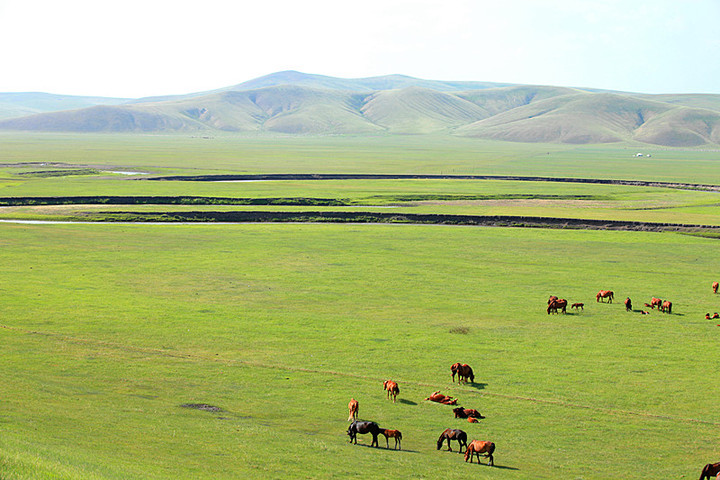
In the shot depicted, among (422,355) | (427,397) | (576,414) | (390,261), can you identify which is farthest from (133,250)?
(576,414)

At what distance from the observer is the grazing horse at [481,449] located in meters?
18.8

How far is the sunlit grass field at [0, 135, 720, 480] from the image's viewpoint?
752 inches

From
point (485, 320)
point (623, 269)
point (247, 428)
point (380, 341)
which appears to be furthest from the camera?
point (623, 269)

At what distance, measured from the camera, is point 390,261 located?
50875 millimetres

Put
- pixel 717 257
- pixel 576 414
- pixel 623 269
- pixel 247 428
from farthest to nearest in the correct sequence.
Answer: pixel 717 257 < pixel 623 269 < pixel 576 414 < pixel 247 428

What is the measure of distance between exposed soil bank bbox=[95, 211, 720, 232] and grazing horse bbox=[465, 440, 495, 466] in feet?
174

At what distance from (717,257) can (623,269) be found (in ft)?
31.1

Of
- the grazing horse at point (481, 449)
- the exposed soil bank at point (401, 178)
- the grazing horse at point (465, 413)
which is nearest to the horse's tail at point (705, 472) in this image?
the grazing horse at point (481, 449)

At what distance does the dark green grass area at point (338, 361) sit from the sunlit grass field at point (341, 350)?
10cm

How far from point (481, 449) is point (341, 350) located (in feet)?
36.3

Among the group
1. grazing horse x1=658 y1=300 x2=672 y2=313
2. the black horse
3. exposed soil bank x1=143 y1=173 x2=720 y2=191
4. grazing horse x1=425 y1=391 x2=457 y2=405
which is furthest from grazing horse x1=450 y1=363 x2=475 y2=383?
exposed soil bank x1=143 y1=173 x2=720 y2=191

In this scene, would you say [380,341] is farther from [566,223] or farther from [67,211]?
[67,211]

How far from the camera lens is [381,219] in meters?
74.4

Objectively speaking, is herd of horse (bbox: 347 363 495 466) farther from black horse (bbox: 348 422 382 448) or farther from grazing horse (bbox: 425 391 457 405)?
grazing horse (bbox: 425 391 457 405)
